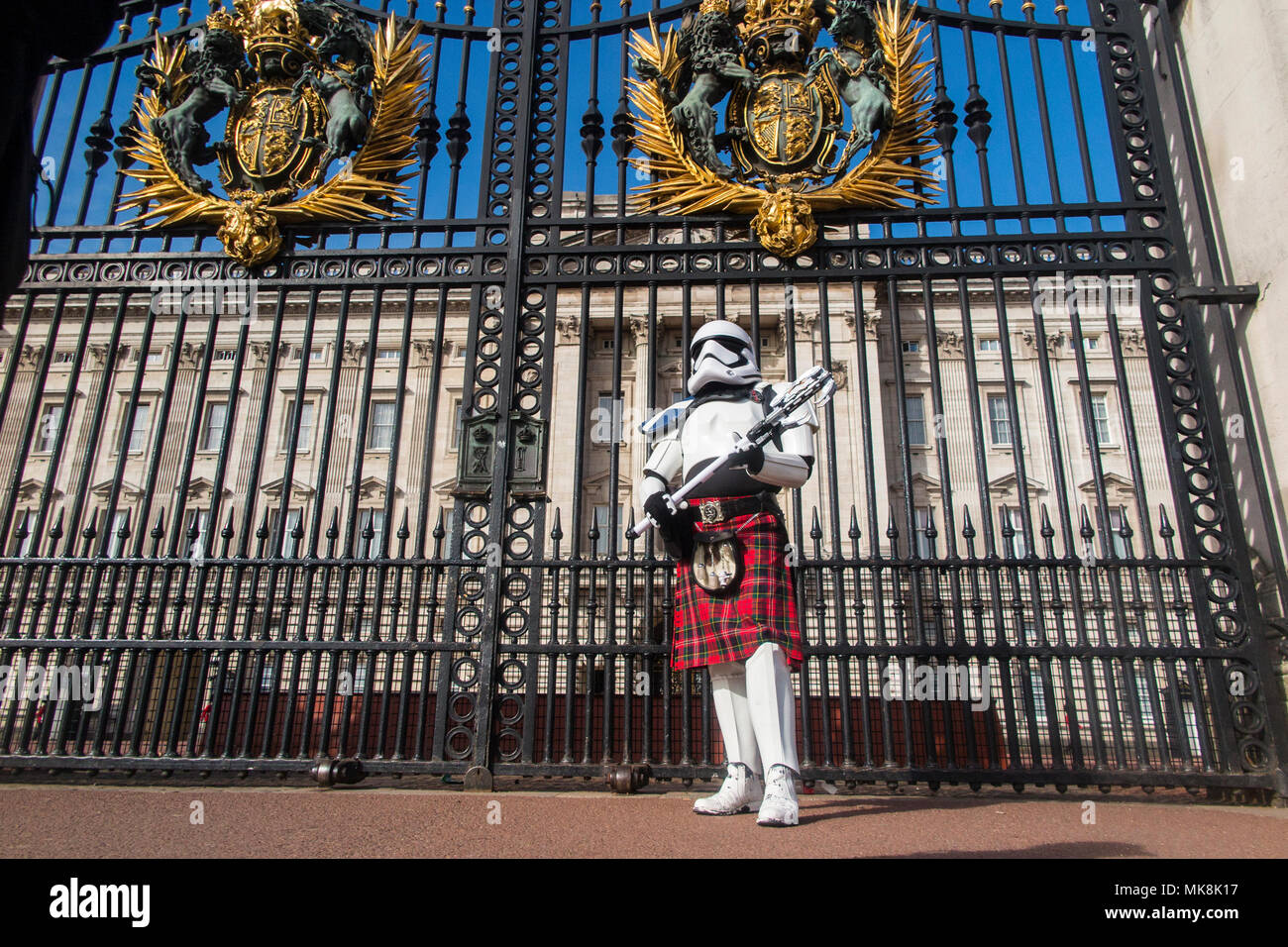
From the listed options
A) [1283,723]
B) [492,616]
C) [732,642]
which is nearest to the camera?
[732,642]

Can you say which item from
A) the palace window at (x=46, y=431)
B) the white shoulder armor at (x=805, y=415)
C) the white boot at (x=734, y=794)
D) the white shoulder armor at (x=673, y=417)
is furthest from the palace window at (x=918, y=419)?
the palace window at (x=46, y=431)

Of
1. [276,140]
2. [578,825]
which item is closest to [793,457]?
[578,825]

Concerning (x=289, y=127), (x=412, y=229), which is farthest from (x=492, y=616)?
(x=289, y=127)

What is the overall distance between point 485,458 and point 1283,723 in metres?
6.25

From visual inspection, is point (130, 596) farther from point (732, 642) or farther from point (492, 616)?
point (732, 642)

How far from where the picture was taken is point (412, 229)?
7.23m

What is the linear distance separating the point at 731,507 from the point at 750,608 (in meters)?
0.59

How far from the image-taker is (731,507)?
458cm

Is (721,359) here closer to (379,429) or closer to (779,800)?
(779,800)

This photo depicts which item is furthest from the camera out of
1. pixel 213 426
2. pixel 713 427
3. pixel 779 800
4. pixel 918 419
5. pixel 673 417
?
pixel 213 426

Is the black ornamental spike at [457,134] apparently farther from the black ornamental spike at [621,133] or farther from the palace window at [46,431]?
the palace window at [46,431]

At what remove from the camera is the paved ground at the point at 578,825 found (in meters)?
3.78

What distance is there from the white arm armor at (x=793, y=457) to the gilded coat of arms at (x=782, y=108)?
2.71m

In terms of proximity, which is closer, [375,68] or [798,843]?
[798,843]
